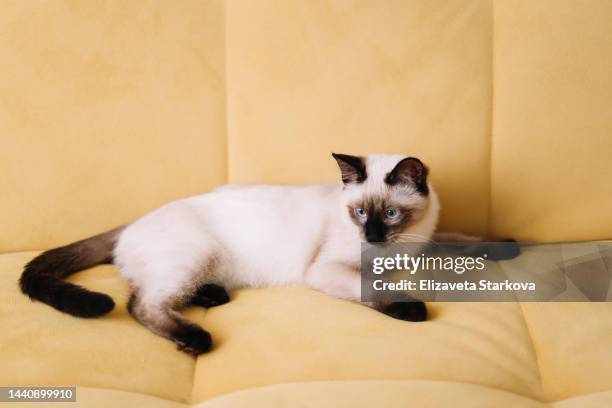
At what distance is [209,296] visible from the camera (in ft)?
5.68

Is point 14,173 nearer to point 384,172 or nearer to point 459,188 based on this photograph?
point 384,172

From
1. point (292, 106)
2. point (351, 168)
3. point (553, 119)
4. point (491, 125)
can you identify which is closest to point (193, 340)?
point (351, 168)

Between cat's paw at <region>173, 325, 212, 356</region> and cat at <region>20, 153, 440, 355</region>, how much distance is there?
0.18ft

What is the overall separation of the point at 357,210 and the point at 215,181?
0.65m

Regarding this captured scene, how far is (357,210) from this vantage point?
181 centimetres

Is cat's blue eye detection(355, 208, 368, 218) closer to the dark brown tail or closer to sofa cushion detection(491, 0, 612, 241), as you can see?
sofa cushion detection(491, 0, 612, 241)

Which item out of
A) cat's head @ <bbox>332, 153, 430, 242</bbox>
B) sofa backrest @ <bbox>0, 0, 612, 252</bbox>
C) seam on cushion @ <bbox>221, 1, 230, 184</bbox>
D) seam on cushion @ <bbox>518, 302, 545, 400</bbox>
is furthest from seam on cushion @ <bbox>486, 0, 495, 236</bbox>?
seam on cushion @ <bbox>221, 1, 230, 184</bbox>

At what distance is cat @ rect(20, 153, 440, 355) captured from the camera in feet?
5.34

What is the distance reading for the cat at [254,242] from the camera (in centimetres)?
163

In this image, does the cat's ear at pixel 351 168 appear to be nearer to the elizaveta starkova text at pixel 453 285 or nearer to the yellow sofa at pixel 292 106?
the yellow sofa at pixel 292 106

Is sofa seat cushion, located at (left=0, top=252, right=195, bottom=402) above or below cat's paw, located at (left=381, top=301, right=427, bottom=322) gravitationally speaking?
below

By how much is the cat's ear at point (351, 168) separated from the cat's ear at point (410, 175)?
0.31ft

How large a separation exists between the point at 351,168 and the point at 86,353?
987 millimetres

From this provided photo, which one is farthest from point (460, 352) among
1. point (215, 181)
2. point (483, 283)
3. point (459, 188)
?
point (215, 181)
